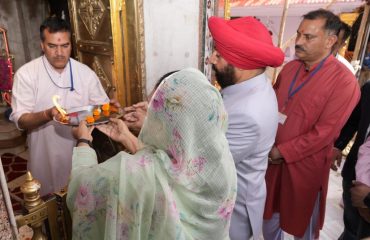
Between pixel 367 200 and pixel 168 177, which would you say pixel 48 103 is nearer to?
pixel 168 177

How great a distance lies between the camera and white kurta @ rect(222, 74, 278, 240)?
1654 millimetres

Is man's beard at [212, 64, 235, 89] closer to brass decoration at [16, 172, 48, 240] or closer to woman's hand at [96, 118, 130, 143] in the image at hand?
woman's hand at [96, 118, 130, 143]

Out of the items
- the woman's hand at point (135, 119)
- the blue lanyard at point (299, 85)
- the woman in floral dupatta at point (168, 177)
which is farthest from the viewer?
the blue lanyard at point (299, 85)

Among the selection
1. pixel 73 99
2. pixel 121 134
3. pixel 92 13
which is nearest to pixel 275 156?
pixel 121 134

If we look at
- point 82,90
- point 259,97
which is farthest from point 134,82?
point 259,97

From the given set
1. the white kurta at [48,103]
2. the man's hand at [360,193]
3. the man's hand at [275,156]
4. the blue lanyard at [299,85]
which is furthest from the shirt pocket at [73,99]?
the man's hand at [360,193]

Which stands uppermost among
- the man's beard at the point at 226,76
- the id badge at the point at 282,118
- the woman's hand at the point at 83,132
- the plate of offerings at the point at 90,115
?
the man's beard at the point at 226,76

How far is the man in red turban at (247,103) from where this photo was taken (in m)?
1.66

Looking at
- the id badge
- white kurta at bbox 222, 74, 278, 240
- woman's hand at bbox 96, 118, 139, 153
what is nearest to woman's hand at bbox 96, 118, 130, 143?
woman's hand at bbox 96, 118, 139, 153

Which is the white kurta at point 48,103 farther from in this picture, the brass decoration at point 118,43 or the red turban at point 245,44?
the red turban at point 245,44

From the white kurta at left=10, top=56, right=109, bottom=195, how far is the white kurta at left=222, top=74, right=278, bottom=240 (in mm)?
1275

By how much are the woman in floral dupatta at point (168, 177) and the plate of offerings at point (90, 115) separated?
2.03 ft

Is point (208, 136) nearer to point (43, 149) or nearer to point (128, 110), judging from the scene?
point (128, 110)

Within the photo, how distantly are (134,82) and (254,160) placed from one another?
145 centimetres
